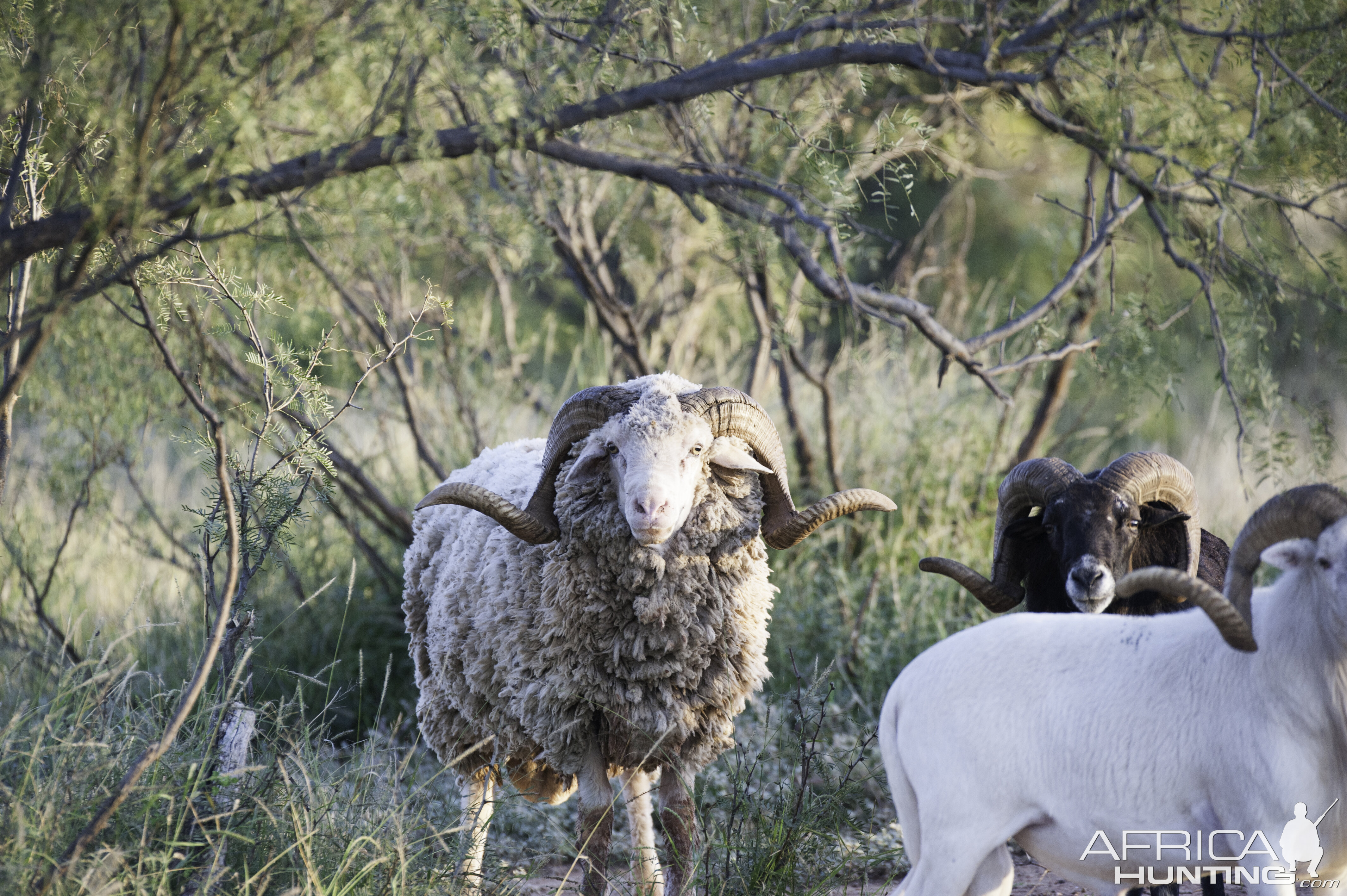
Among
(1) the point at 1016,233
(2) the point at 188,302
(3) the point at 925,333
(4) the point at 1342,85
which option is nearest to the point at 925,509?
(3) the point at 925,333

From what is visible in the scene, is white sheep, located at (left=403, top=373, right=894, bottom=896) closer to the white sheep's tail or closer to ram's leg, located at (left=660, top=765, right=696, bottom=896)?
ram's leg, located at (left=660, top=765, right=696, bottom=896)

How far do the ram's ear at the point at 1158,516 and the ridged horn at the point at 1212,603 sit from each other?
67.6 inches

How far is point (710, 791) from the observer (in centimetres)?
527

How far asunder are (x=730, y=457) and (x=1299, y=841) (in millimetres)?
2233

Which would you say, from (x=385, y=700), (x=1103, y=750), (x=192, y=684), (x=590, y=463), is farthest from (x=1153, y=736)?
(x=385, y=700)

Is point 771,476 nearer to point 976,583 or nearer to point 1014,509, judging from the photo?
point 976,583

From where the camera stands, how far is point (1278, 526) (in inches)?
107

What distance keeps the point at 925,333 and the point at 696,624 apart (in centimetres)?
160

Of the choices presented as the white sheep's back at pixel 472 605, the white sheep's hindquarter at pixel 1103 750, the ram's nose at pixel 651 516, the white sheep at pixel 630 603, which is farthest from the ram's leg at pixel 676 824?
the white sheep's hindquarter at pixel 1103 750

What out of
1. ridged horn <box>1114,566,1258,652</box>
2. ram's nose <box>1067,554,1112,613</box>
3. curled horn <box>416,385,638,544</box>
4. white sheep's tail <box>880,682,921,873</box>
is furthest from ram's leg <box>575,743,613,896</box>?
ridged horn <box>1114,566,1258,652</box>

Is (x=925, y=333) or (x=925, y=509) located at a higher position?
(x=925, y=333)

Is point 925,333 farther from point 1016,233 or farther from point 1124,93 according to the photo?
point 1016,233

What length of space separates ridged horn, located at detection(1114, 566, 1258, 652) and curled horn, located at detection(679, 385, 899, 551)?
153cm

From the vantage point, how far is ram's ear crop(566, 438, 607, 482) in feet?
13.4
